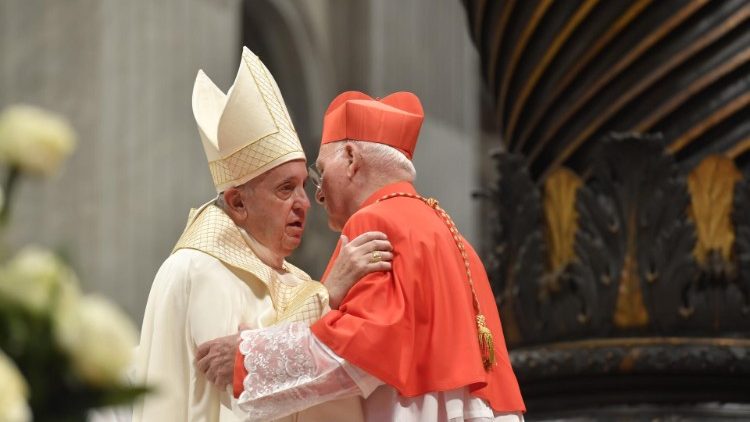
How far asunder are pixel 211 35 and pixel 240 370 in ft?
22.3

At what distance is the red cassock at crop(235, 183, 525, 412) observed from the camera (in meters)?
2.90

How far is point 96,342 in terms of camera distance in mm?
1112

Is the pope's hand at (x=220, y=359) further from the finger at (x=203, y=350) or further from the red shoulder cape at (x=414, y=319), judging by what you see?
the red shoulder cape at (x=414, y=319)

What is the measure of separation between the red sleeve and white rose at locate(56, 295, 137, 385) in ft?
6.11

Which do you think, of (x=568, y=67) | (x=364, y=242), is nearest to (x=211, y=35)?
(x=568, y=67)

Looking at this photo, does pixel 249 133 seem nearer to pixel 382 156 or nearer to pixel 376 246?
pixel 382 156

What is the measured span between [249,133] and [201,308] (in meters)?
0.47

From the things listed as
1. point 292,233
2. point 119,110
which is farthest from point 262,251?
point 119,110

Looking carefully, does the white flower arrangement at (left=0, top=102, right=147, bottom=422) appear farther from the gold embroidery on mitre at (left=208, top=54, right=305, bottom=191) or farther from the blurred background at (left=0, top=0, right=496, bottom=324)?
the blurred background at (left=0, top=0, right=496, bottom=324)

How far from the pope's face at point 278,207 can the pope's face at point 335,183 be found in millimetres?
119

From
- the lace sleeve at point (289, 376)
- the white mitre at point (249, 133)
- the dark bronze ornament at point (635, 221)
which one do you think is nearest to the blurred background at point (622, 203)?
the dark bronze ornament at point (635, 221)

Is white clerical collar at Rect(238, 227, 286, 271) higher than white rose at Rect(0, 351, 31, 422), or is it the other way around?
white clerical collar at Rect(238, 227, 286, 271)

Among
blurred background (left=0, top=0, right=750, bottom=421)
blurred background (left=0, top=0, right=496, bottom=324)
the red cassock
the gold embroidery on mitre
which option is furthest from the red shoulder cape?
blurred background (left=0, top=0, right=496, bottom=324)

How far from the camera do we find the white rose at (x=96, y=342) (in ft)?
3.65
